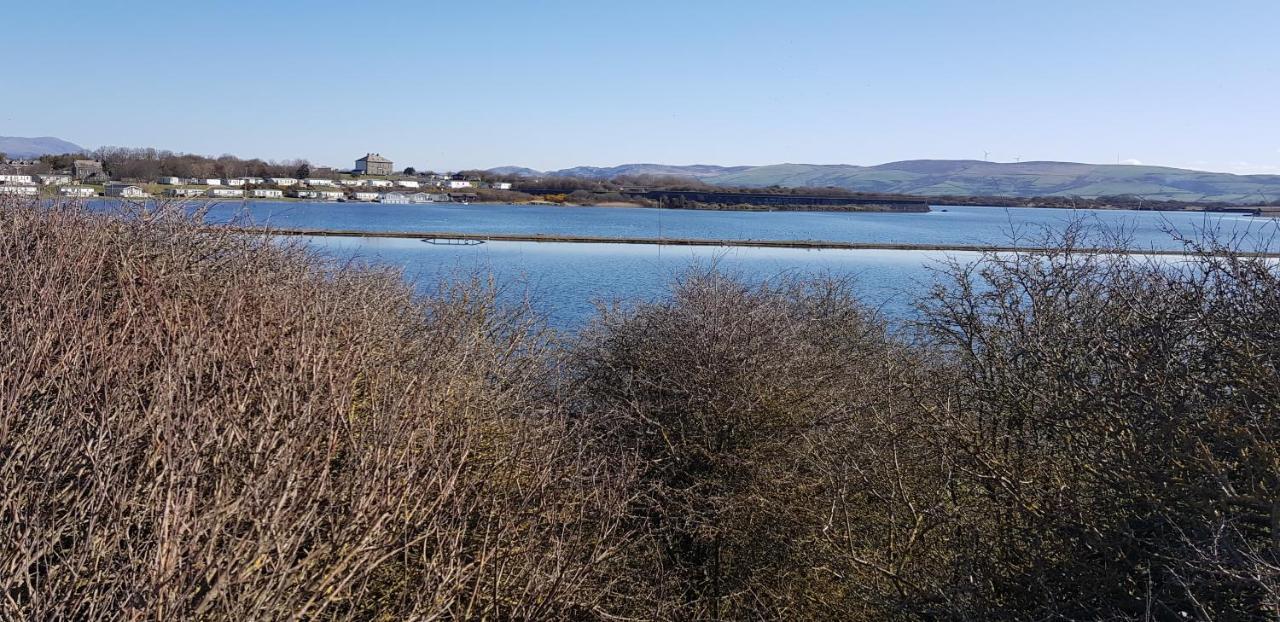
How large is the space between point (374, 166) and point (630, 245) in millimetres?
125323

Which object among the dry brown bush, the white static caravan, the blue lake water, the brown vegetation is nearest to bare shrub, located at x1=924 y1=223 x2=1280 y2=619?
the brown vegetation

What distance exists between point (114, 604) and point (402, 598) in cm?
216

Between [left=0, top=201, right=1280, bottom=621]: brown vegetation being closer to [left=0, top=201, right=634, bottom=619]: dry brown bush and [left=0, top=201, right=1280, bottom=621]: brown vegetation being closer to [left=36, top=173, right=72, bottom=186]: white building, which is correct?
[left=0, top=201, right=634, bottom=619]: dry brown bush

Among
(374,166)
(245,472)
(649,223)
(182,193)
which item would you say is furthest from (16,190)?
(374,166)

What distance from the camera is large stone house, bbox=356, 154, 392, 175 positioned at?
620ft

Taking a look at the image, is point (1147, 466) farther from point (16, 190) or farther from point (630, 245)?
point (630, 245)

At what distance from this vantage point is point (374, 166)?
190m

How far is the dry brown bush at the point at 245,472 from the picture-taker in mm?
5223

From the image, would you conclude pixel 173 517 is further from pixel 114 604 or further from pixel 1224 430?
pixel 1224 430

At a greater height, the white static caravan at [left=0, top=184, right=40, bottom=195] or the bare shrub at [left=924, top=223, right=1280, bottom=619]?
the white static caravan at [left=0, top=184, right=40, bottom=195]

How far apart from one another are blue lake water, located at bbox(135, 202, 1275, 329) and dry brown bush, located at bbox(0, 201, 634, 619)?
7.19 meters

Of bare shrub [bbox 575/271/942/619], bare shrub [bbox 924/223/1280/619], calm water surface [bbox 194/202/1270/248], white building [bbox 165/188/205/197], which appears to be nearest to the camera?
bare shrub [bbox 924/223/1280/619]

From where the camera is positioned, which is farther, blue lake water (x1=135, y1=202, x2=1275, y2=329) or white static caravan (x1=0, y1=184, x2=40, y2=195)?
blue lake water (x1=135, y1=202, x2=1275, y2=329)

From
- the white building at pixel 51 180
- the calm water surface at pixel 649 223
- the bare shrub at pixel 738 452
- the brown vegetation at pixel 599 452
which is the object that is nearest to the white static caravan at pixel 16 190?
the white building at pixel 51 180
